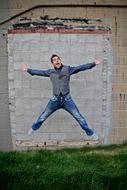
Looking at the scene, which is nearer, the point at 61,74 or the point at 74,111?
the point at 61,74

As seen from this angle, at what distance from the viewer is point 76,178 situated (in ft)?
24.2

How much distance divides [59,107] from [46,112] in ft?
0.75

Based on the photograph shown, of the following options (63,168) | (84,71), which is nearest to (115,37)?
(84,71)

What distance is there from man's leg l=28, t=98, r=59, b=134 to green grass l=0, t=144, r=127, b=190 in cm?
43

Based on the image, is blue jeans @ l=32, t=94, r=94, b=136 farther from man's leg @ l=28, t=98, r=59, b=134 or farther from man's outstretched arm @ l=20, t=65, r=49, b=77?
man's outstretched arm @ l=20, t=65, r=49, b=77

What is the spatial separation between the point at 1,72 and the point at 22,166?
180cm

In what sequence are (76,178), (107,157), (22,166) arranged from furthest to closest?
(107,157)
(22,166)
(76,178)

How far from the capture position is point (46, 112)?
8.91 meters

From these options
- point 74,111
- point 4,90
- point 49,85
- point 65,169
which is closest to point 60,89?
point 49,85

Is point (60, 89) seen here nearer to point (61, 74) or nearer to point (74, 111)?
point (61, 74)

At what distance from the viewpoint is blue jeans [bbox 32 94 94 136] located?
29.2ft

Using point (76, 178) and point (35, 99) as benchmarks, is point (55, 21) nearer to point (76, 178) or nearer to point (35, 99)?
point (35, 99)

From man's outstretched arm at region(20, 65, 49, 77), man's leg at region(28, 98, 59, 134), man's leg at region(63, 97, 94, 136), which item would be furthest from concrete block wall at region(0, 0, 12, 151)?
man's leg at region(63, 97, 94, 136)

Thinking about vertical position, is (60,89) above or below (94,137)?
above
